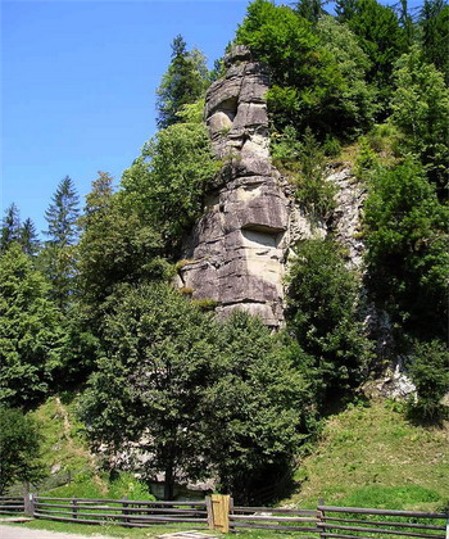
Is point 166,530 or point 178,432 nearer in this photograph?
point 166,530

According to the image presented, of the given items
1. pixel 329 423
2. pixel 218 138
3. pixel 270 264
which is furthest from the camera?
pixel 218 138

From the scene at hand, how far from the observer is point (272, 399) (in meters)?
24.2

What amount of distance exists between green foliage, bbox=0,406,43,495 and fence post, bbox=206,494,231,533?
13.4 meters

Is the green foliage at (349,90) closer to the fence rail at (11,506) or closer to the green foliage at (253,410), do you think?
the green foliage at (253,410)

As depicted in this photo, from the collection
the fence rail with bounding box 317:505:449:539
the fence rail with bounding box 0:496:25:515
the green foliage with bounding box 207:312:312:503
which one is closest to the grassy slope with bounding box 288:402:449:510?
the green foliage with bounding box 207:312:312:503

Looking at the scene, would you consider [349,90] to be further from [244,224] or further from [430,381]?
[430,381]

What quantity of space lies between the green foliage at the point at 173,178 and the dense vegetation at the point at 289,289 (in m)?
0.12

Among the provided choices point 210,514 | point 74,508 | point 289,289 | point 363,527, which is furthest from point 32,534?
point 289,289

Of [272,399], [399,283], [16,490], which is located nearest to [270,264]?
[399,283]

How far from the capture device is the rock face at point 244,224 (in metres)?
30.9

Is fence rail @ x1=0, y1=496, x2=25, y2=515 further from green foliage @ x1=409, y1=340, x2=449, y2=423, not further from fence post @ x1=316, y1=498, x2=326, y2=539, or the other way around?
green foliage @ x1=409, y1=340, x2=449, y2=423

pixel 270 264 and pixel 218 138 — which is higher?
pixel 218 138

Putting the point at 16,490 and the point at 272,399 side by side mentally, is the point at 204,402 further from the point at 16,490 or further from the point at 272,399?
the point at 16,490

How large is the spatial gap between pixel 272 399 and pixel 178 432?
4.33 m
